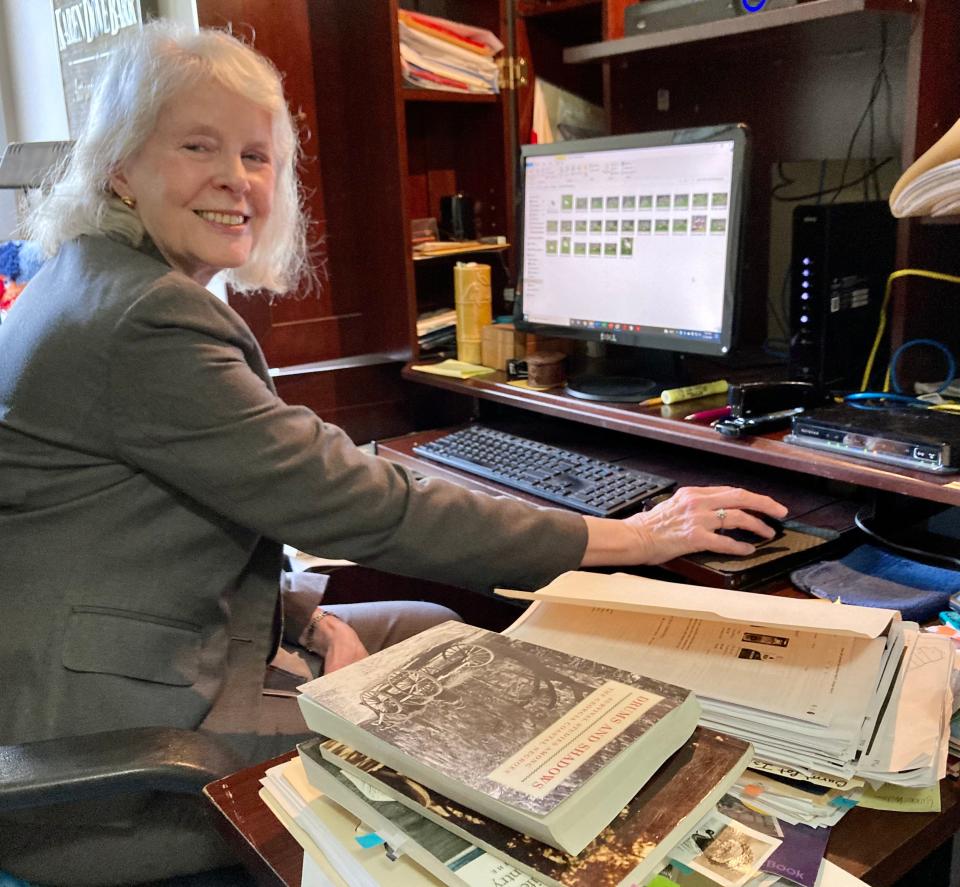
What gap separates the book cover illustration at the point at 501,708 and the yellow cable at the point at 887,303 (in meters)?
0.87

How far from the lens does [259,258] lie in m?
1.54

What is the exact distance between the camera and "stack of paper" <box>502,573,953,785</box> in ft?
2.35

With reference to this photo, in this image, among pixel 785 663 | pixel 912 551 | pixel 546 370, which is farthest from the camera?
pixel 546 370

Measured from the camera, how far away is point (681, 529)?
45.2 inches

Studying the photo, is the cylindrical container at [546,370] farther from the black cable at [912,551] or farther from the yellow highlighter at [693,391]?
the black cable at [912,551]

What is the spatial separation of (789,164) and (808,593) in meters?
1.02

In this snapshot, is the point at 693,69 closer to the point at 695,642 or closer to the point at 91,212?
the point at 91,212

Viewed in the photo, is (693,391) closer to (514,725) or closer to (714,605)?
(714,605)

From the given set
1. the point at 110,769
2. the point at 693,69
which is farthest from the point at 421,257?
the point at 110,769

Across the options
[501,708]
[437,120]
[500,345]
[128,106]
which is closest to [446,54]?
[437,120]

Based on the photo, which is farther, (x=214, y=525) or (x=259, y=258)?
(x=259, y=258)

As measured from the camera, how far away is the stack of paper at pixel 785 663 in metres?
0.72

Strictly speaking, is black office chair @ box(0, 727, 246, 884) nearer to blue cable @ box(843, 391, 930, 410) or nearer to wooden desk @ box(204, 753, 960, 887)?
wooden desk @ box(204, 753, 960, 887)

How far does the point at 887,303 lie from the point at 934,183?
0.82 feet
